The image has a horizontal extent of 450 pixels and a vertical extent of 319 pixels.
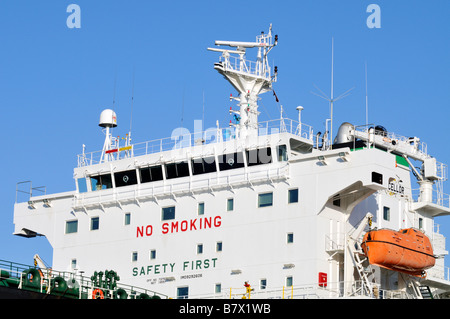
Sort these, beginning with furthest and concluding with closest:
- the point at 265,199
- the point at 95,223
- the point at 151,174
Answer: the point at 95,223 → the point at 151,174 → the point at 265,199

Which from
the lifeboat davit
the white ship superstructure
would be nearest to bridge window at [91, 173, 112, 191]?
the white ship superstructure

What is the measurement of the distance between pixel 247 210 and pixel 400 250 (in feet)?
27.8

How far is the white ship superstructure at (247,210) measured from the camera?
53125 mm

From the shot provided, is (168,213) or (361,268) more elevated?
(168,213)

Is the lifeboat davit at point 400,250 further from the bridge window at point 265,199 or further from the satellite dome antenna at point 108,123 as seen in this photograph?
the satellite dome antenna at point 108,123

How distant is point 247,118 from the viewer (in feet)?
194

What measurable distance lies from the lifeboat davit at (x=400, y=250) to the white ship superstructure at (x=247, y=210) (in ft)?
3.35

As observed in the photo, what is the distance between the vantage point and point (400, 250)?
52844 millimetres

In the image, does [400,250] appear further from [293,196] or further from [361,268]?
[293,196]

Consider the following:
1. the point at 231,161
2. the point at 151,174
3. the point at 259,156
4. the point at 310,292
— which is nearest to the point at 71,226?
the point at 151,174

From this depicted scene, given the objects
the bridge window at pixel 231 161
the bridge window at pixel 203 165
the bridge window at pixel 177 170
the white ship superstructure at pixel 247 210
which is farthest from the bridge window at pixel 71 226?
the bridge window at pixel 231 161
